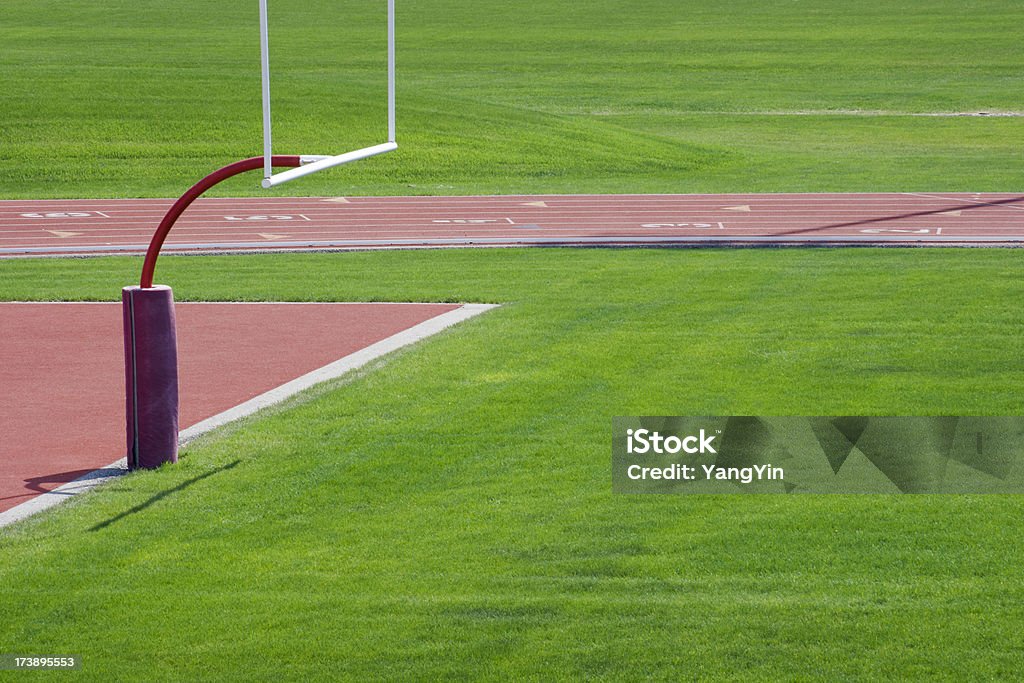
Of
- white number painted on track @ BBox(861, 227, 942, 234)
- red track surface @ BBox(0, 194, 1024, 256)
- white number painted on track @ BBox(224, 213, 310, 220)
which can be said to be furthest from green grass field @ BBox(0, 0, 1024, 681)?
white number painted on track @ BBox(224, 213, 310, 220)

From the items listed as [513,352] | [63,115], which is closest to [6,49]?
[63,115]

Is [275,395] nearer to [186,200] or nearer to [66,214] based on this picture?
[186,200]

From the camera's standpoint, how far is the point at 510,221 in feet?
81.0

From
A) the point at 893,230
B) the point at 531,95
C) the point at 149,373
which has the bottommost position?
the point at 149,373

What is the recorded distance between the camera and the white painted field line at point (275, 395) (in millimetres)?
8773

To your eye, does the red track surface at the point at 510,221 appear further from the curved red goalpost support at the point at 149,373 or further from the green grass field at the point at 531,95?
the curved red goalpost support at the point at 149,373

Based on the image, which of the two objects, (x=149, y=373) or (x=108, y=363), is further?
(x=108, y=363)

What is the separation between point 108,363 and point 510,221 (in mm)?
12435

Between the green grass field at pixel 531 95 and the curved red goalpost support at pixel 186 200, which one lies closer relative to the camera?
the curved red goalpost support at pixel 186 200

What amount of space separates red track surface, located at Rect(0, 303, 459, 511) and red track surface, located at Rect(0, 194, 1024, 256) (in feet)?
20.1

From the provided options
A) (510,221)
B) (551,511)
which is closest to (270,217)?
(510,221)

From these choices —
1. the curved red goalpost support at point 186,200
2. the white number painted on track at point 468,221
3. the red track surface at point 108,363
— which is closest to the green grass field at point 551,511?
the red track surface at point 108,363

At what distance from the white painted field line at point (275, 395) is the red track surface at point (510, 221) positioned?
22.9 feet

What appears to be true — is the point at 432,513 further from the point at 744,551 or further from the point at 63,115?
the point at 63,115
